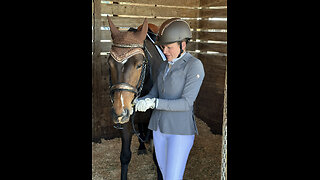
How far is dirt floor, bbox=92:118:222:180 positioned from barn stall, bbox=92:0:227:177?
15 cm

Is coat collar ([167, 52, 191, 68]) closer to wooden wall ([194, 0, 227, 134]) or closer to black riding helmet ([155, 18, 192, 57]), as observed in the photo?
black riding helmet ([155, 18, 192, 57])

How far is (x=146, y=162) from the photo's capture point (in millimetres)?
4410

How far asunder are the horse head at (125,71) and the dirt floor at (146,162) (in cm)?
169

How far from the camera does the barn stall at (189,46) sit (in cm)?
501

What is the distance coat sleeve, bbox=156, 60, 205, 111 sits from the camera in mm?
2457

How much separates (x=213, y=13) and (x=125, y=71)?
3498 mm

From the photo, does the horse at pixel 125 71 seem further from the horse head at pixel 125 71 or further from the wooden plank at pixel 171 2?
the wooden plank at pixel 171 2

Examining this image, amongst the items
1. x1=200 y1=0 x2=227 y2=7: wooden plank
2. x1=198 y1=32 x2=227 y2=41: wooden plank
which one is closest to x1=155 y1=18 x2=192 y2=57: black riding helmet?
x1=198 y1=32 x2=227 y2=41: wooden plank

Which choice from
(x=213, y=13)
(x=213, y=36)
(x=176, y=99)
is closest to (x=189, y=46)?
(x=213, y=36)

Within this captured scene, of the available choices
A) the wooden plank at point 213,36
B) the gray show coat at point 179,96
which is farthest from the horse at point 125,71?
the wooden plank at point 213,36

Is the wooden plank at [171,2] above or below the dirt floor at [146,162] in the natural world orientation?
above

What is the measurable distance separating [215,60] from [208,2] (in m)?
1.10

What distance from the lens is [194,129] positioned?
259 cm

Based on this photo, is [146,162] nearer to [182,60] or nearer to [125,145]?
[125,145]
